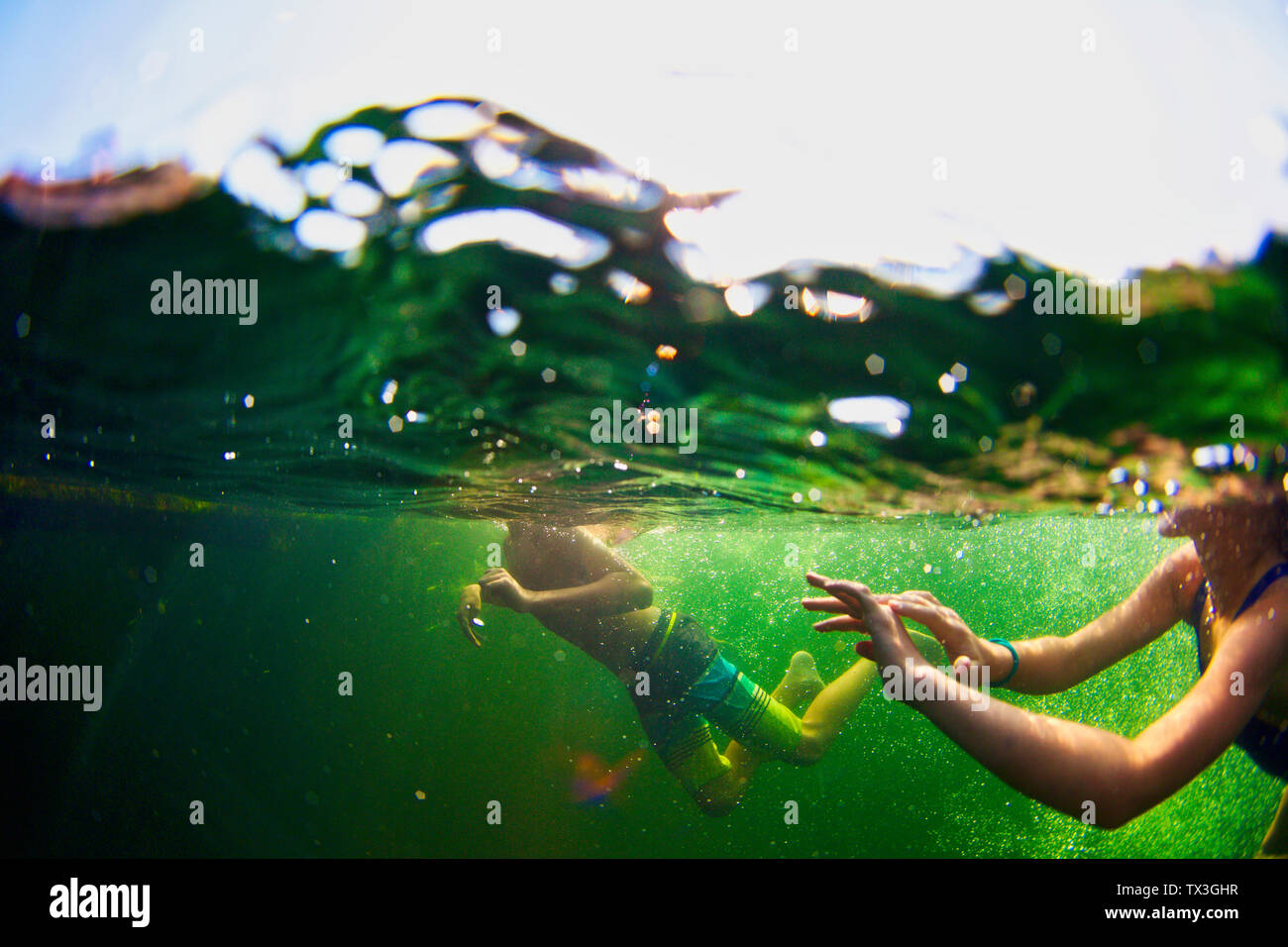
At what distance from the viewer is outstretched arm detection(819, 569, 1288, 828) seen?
2139 mm

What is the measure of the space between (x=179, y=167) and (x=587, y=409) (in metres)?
3.51

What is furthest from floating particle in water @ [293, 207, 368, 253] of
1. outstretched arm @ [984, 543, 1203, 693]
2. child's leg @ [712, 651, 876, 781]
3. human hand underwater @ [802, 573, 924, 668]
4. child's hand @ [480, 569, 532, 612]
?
child's leg @ [712, 651, 876, 781]

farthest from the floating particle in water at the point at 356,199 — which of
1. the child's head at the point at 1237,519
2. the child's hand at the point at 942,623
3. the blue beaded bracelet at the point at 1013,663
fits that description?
the child's head at the point at 1237,519

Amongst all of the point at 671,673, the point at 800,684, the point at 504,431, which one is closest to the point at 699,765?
the point at 671,673

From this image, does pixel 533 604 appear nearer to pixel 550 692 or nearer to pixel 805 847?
pixel 805 847

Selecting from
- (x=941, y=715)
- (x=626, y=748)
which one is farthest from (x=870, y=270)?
(x=626, y=748)

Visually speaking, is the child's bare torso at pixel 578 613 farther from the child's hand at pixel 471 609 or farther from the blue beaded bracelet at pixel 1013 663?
the blue beaded bracelet at pixel 1013 663

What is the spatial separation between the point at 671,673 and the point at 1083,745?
6025 mm

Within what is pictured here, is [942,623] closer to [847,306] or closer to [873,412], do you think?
[847,306]

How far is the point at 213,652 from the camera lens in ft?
120

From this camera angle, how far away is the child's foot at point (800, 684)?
9867 millimetres

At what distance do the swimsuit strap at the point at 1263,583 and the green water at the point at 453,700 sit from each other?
972 centimetres

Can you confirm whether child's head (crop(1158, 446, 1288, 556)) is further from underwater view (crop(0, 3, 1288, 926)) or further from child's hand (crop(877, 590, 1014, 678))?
child's hand (crop(877, 590, 1014, 678))

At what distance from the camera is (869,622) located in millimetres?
2707
